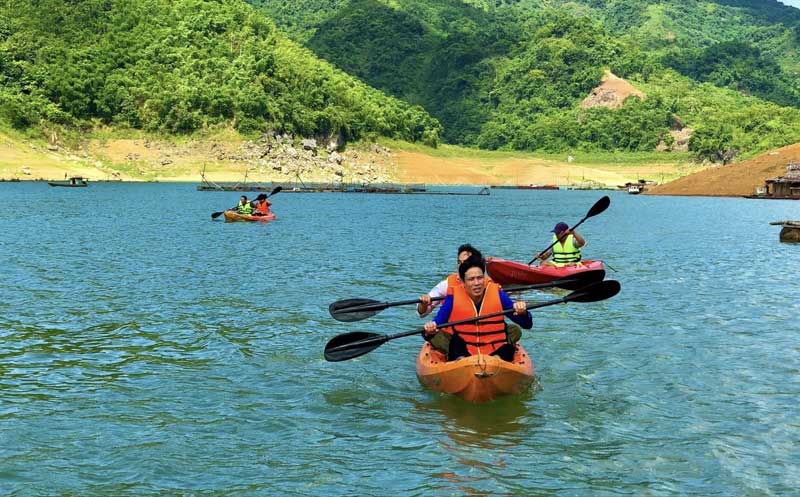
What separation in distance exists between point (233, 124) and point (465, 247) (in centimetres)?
17320

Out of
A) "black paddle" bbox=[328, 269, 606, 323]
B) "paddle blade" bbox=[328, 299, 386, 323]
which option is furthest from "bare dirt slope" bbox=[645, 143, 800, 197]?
"paddle blade" bbox=[328, 299, 386, 323]

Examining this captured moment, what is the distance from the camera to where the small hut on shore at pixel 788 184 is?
365ft

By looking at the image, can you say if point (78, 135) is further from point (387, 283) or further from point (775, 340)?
point (775, 340)

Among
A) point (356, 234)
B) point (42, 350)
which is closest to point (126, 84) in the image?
point (356, 234)

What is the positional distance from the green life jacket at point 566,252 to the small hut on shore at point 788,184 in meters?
97.8

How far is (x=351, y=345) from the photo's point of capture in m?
14.6

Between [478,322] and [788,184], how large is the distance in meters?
113

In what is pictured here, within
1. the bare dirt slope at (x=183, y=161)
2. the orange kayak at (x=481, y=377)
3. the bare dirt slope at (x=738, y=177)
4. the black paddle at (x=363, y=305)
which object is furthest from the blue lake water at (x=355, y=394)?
the bare dirt slope at (x=183, y=161)

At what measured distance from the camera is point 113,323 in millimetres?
20109

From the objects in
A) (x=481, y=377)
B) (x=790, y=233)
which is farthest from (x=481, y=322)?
(x=790, y=233)

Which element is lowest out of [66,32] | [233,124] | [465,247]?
[465,247]

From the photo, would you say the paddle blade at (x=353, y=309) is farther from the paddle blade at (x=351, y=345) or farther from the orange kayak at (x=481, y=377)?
the orange kayak at (x=481, y=377)

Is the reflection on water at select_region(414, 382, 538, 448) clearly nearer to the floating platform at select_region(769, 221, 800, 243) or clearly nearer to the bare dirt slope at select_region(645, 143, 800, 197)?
the floating platform at select_region(769, 221, 800, 243)

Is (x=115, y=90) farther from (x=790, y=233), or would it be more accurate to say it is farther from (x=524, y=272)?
(x=524, y=272)
